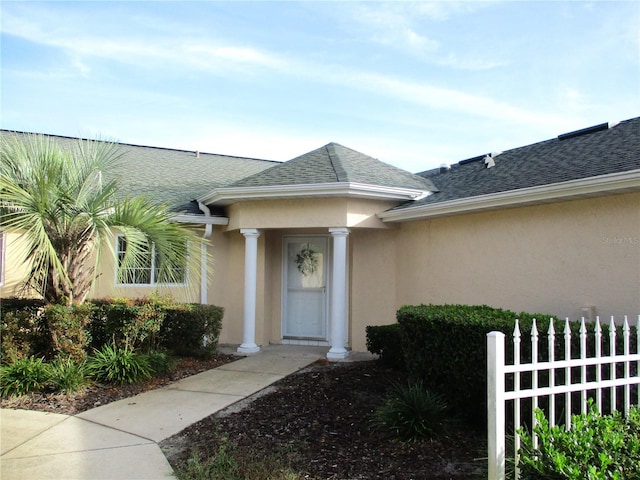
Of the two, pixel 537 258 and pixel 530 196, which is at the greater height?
pixel 530 196

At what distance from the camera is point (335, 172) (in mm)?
9781

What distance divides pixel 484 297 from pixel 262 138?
1401 cm

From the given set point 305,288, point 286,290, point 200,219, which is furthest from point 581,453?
point 200,219

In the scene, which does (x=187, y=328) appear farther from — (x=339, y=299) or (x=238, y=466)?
(x=238, y=466)

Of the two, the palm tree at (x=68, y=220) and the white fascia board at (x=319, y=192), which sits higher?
the white fascia board at (x=319, y=192)

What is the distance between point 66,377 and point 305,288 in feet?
18.4

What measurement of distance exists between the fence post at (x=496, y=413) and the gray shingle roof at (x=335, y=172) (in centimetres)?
624

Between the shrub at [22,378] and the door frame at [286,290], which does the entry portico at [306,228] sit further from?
the shrub at [22,378]

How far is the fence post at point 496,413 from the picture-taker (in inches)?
126

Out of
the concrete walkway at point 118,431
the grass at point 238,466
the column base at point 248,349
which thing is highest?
the column base at point 248,349

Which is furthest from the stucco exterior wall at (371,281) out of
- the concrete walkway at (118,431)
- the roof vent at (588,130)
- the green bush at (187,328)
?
the roof vent at (588,130)

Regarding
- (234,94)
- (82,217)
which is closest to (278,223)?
(82,217)

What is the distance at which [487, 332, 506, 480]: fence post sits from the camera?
320 centimetres

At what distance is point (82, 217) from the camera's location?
7402 millimetres
